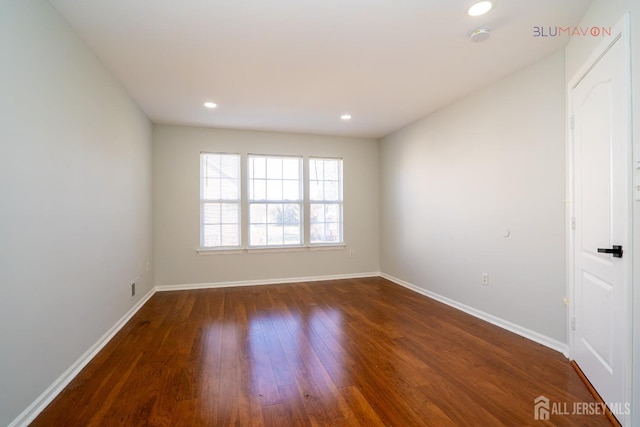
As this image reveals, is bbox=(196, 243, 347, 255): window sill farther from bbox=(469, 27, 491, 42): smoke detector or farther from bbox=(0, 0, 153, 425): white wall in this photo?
bbox=(469, 27, 491, 42): smoke detector

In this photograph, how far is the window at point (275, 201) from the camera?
512 centimetres

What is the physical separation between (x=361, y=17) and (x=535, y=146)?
2003mm

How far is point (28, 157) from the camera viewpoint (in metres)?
1.74

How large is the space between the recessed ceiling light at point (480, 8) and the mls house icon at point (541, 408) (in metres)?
2.61

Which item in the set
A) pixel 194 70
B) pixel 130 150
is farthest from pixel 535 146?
pixel 130 150

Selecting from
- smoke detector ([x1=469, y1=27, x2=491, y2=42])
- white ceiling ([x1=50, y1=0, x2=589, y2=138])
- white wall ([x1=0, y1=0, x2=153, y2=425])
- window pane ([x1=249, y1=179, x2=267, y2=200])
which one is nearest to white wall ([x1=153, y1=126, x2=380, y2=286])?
window pane ([x1=249, y1=179, x2=267, y2=200])

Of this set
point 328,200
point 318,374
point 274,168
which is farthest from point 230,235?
point 318,374

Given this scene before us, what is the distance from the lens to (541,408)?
1.79m

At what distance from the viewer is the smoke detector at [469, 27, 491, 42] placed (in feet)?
7.47

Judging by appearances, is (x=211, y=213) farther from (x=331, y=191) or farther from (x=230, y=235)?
(x=331, y=191)

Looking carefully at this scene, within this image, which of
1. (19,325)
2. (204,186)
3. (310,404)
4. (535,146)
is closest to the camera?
(19,325)

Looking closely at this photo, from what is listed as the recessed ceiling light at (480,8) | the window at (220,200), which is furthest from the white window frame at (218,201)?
the recessed ceiling light at (480,8)

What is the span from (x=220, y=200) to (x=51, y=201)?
2995mm

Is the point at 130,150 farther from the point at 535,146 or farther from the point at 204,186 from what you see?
the point at 535,146
